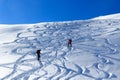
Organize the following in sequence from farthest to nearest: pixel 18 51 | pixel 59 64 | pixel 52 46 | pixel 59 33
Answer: pixel 59 33, pixel 52 46, pixel 18 51, pixel 59 64

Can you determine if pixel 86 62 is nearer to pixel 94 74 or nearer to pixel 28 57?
pixel 94 74

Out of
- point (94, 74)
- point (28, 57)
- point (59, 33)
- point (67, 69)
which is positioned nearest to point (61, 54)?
point (28, 57)

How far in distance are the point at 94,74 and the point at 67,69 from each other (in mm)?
2270

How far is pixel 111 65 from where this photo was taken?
21125mm

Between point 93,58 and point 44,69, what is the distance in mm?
4690

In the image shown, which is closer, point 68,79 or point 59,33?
point 68,79

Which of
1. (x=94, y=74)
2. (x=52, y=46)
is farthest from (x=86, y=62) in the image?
(x=52, y=46)

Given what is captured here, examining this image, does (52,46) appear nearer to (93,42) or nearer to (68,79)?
(93,42)

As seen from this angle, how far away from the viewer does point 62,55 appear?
81.4ft

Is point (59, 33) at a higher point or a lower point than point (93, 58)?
higher

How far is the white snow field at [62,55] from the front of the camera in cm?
1931

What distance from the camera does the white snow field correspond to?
19.3 metres

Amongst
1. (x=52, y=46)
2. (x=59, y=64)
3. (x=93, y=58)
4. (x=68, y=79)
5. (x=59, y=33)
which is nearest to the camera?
(x=68, y=79)

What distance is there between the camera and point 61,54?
25141mm
